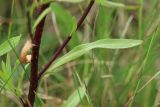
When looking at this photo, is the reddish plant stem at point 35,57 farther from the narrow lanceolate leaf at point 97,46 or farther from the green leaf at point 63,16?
the green leaf at point 63,16

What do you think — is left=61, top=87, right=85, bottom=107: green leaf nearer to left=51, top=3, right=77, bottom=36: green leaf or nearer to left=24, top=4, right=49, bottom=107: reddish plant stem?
left=24, top=4, right=49, bottom=107: reddish plant stem

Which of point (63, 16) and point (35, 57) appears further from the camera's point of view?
point (63, 16)

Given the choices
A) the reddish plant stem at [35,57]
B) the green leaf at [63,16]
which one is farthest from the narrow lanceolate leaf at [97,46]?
the green leaf at [63,16]

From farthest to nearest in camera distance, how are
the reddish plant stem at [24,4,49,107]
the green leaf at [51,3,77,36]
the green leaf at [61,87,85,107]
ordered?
1. the green leaf at [51,3,77,36]
2. the green leaf at [61,87,85,107]
3. the reddish plant stem at [24,4,49,107]

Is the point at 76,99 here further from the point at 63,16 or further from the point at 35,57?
the point at 63,16

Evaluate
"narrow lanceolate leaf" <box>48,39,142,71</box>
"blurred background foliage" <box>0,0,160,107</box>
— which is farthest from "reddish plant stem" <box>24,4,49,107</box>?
A: "blurred background foliage" <box>0,0,160,107</box>

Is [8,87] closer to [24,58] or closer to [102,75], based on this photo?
[24,58]

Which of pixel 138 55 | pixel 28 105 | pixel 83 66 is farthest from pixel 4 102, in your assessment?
pixel 138 55

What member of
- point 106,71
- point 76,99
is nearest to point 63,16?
point 106,71

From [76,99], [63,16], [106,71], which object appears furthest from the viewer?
[63,16]

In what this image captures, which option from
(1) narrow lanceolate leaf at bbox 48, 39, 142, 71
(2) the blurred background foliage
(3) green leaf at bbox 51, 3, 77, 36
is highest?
(1) narrow lanceolate leaf at bbox 48, 39, 142, 71

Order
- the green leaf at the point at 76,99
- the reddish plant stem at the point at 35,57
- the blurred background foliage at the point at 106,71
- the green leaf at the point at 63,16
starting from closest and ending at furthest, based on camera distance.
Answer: the reddish plant stem at the point at 35,57 < the green leaf at the point at 76,99 < the blurred background foliage at the point at 106,71 < the green leaf at the point at 63,16
